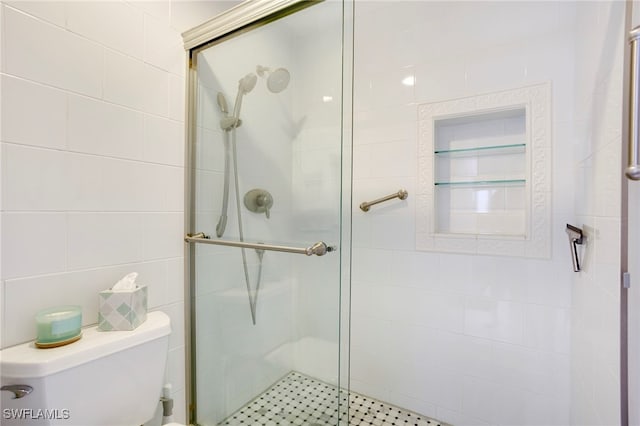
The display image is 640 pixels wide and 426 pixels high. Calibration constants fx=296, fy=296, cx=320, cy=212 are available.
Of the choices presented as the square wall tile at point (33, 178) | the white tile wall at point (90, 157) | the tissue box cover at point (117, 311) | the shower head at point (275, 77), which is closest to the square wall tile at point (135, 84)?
the white tile wall at point (90, 157)

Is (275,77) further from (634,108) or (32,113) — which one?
(634,108)

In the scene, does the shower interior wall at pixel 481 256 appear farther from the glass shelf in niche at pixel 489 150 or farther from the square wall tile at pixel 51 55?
the square wall tile at pixel 51 55

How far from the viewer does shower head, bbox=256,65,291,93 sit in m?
1.06

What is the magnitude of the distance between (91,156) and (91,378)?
66cm

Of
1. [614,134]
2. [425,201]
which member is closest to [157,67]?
[425,201]

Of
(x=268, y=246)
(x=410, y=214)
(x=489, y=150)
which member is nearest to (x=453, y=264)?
(x=410, y=214)

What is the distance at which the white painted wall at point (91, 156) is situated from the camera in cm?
81

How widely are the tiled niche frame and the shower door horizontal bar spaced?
33.0 inches

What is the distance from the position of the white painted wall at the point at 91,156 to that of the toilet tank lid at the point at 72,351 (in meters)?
0.09

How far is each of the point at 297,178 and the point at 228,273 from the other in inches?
20.6

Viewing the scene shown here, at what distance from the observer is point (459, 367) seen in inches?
60.0

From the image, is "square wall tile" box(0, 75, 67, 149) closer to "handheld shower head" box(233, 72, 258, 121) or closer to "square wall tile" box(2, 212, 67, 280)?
"square wall tile" box(2, 212, 67, 280)
